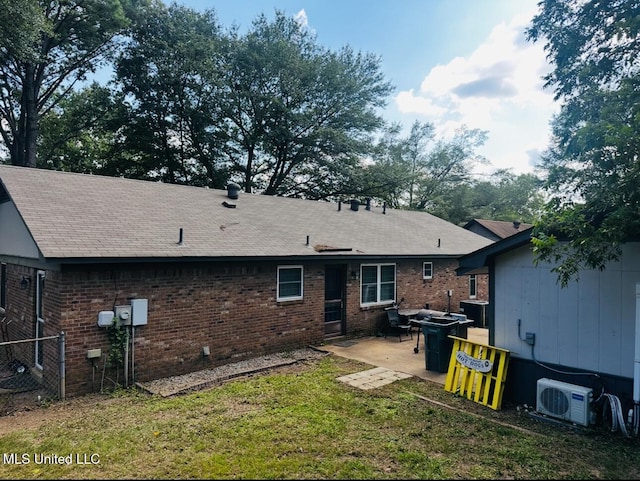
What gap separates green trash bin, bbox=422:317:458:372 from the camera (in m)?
8.52

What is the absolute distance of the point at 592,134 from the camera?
501 cm

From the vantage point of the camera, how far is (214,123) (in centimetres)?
2680

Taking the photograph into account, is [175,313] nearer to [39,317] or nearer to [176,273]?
[176,273]

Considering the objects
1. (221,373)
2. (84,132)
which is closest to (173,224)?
(221,373)

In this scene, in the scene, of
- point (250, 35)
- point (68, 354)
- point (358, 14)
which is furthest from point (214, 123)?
point (68, 354)

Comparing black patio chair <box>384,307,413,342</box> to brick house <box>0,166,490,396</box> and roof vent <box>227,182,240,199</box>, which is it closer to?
brick house <box>0,166,490,396</box>

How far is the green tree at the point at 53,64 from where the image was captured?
21.4 metres

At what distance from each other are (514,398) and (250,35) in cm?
2764

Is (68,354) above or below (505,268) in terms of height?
below

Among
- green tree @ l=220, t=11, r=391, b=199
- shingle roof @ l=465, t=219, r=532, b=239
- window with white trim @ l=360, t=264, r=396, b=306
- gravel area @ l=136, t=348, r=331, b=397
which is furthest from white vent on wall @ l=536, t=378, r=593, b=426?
green tree @ l=220, t=11, r=391, b=199

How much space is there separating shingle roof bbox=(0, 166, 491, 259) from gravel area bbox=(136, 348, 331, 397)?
2.44 meters

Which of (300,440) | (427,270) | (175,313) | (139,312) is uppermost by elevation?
(427,270)

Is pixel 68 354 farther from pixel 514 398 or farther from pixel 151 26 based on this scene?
pixel 151 26

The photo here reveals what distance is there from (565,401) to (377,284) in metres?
7.15
